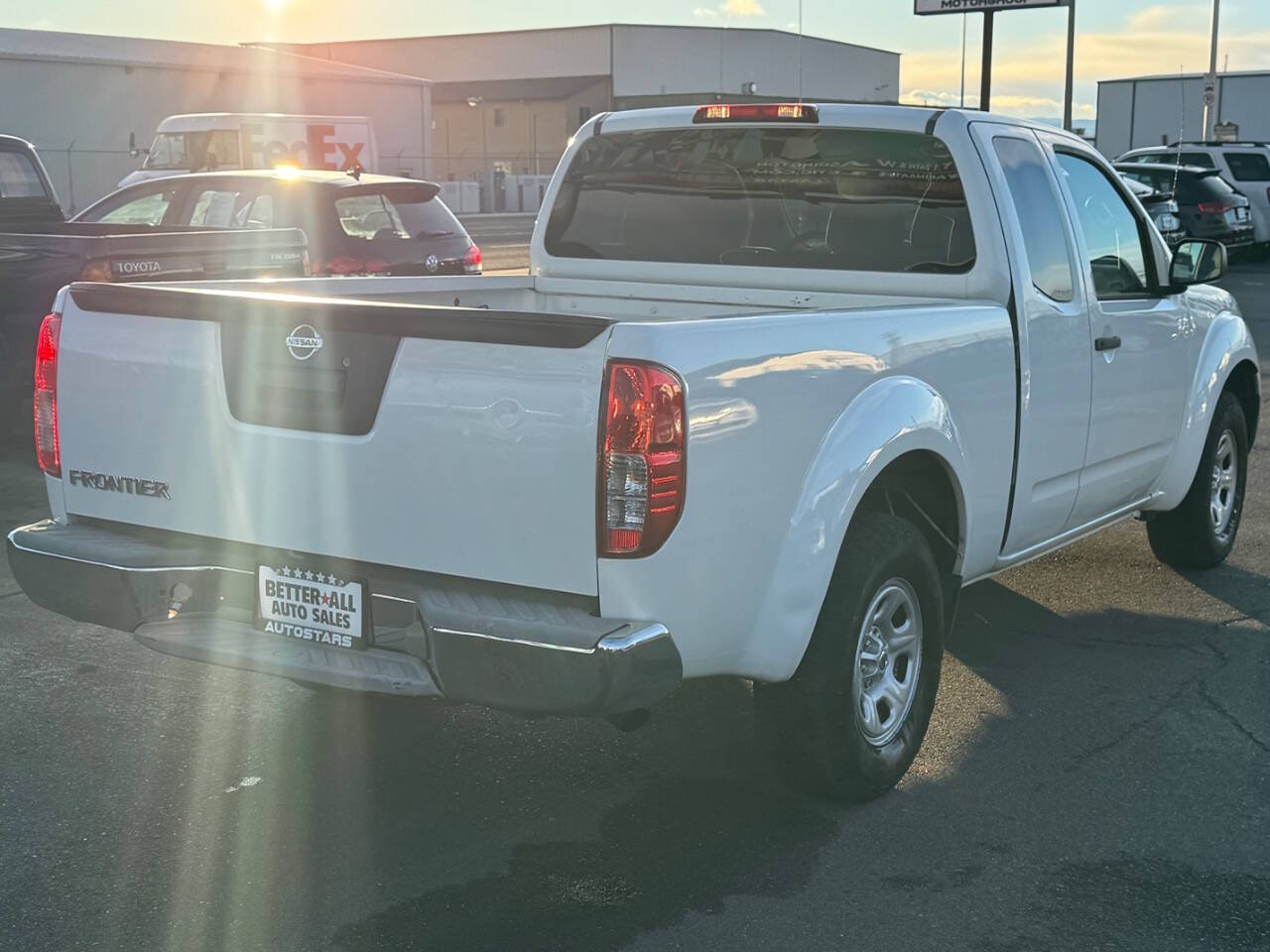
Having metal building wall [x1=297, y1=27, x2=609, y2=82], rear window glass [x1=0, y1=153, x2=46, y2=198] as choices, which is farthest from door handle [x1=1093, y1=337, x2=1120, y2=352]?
metal building wall [x1=297, y1=27, x2=609, y2=82]

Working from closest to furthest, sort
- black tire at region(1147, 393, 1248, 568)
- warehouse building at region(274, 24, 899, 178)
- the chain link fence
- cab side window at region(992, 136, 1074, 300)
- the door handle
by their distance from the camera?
cab side window at region(992, 136, 1074, 300), the door handle, black tire at region(1147, 393, 1248, 568), the chain link fence, warehouse building at region(274, 24, 899, 178)

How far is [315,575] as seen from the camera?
3.89m

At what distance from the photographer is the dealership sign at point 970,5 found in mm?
22141

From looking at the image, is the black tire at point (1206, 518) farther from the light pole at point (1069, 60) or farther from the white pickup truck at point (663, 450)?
the light pole at point (1069, 60)

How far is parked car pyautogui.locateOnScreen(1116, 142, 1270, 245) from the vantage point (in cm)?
2850

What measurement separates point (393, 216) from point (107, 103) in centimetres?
2873

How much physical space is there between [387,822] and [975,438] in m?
2.07

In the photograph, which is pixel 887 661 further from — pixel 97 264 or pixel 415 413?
pixel 97 264

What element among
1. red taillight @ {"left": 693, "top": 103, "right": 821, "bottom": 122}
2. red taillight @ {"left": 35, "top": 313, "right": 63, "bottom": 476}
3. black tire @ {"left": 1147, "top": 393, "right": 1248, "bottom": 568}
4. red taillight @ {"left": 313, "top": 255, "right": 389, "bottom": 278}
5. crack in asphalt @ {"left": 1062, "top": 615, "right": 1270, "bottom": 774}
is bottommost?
crack in asphalt @ {"left": 1062, "top": 615, "right": 1270, "bottom": 774}

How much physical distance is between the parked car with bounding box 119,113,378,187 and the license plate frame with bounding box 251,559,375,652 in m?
22.1

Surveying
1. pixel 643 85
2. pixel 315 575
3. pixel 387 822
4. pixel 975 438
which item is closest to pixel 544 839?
pixel 387 822

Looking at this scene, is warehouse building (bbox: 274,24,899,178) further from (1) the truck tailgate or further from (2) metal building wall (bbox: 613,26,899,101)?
(1) the truck tailgate

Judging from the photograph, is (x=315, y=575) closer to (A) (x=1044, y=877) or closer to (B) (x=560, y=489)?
(B) (x=560, y=489)

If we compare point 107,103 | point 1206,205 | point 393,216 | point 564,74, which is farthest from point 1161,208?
point 564,74
